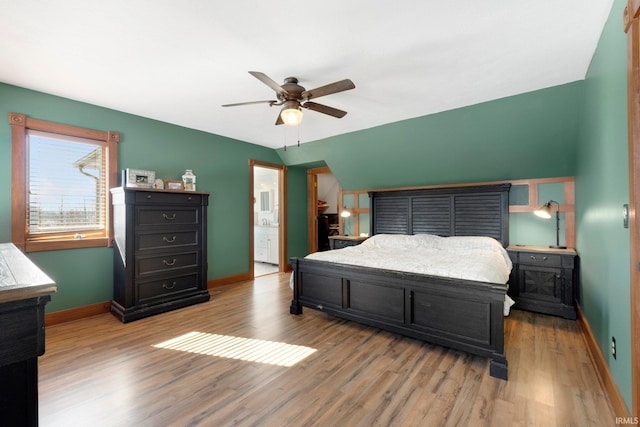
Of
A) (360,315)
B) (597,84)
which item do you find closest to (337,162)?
(360,315)

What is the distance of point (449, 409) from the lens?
5.73 ft

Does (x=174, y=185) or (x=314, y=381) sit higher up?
(x=174, y=185)

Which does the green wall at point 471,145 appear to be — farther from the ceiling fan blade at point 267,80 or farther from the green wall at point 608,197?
the ceiling fan blade at point 267,80

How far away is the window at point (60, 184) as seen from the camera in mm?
2910

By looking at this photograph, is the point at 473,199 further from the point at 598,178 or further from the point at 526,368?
the point at 526,368

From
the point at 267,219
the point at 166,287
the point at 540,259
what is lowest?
the point at 166,287

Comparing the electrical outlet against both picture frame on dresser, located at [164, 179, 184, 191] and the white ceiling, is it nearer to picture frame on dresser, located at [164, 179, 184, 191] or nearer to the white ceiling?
the white ceiling

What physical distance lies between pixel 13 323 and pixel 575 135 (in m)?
4.61

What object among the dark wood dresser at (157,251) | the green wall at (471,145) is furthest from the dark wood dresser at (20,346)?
the green wall at (471,145)

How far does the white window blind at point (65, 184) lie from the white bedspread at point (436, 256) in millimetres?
2669

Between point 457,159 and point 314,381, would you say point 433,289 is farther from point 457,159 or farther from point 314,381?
point 457,159

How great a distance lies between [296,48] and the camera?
7.27 ft

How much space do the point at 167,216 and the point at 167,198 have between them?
0.22 m

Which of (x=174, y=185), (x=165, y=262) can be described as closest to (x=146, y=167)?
(x=174, y=185)
